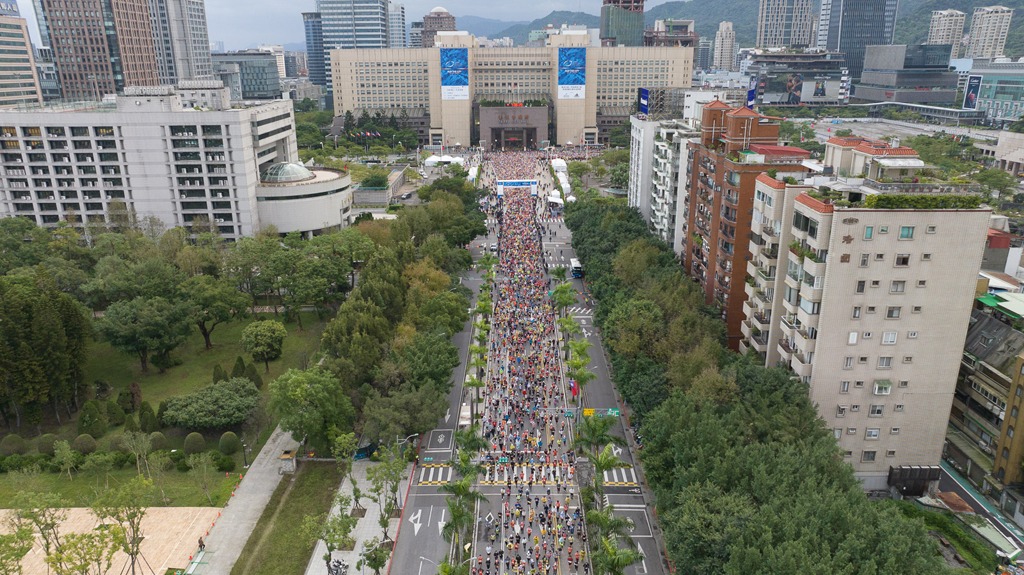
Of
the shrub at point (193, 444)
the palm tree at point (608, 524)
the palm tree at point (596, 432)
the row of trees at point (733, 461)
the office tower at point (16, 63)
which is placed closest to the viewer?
the row of trees at point (733, 461)

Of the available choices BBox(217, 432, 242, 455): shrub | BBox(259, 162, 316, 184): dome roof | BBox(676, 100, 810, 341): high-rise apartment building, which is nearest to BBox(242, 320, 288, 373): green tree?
BBox(217, 432, 242, 455): shrub

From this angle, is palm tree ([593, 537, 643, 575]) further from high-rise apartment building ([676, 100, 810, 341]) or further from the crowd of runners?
high-rise apartment building ([676, 100, 810, 341])

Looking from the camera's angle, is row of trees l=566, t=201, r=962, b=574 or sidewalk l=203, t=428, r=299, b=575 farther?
sidewalk l=203, t=428, r=299, b=575

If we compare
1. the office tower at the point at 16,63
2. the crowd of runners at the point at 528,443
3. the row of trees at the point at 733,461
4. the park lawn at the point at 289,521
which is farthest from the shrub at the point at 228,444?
the office tower at the point at 16,63

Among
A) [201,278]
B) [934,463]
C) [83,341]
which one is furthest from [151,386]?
[934,463]

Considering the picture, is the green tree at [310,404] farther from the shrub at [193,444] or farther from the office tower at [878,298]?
the office tower at [878,298]

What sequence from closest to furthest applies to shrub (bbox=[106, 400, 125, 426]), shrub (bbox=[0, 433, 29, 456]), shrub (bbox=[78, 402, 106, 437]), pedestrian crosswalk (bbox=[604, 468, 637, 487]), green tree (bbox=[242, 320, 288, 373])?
pedestrian crosswalk (bbox=[604, 468, 637, 487])
shrub (bbox=[0, 433, 29, 456])
shrub (bbox=[78, 402, 106, 437])
shrub (bbox=[106, 400, 125, 426])
green tree (bbox=[242, 320, 288, 373])

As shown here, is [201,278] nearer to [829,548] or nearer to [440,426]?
[440,426]
